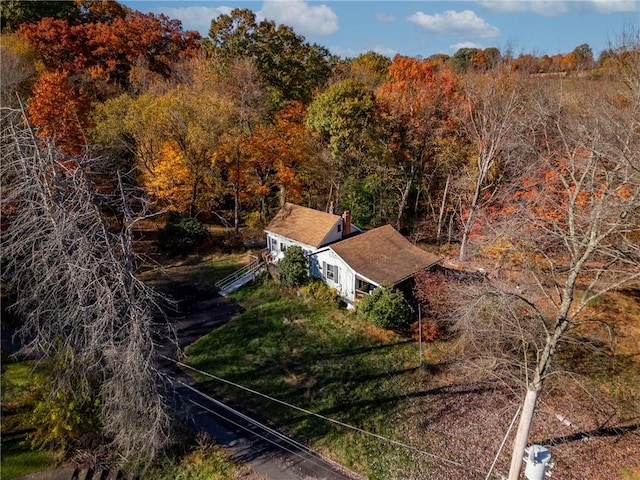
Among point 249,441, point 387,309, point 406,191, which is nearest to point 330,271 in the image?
point 387,309

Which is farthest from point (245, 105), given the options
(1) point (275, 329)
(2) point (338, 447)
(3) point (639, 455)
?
(3) point (639, 455)

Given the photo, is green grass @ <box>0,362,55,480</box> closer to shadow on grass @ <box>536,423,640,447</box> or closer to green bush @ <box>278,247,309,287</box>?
green bush @ <box>278,247,309,287</box>

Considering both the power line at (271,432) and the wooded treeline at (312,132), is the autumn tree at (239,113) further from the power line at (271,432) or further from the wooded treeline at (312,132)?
the power line at (271,432)

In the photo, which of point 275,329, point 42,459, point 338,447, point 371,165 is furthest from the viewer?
point 371,165

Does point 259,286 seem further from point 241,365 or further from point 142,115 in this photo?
point 142,115

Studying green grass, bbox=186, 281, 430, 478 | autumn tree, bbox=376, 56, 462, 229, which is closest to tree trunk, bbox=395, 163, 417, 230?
autumn tree, bbox=376, 56, 462, 229

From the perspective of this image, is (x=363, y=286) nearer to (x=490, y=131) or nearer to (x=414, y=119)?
(x=490, y=131)

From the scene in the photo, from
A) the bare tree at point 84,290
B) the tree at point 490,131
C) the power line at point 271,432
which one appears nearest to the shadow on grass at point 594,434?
the power line at point 271,432
